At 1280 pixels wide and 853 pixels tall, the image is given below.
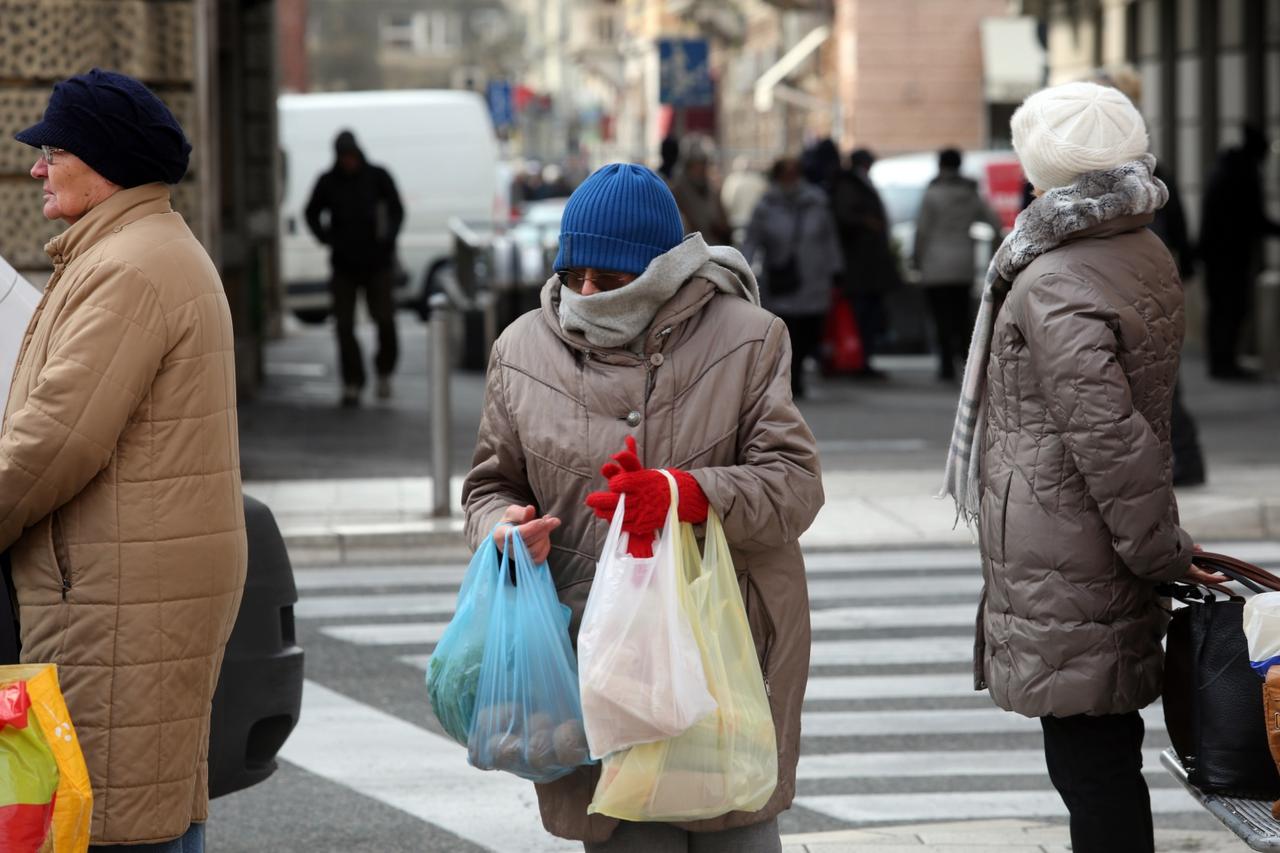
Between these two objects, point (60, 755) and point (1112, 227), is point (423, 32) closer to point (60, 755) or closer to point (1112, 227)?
point (1112, 227)

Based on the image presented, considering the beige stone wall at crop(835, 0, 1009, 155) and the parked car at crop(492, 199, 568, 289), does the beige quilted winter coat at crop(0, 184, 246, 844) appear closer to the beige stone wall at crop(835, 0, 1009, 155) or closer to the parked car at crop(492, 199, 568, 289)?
the parked car at crop(492, 199, 568, 289)

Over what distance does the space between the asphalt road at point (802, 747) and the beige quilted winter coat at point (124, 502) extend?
204 cm

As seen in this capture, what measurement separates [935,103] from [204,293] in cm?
3965

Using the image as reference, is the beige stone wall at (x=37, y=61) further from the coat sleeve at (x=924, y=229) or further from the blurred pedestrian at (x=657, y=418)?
the coat sleeve at (x=924, y=229)

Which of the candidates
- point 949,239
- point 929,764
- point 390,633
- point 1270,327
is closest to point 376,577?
point 390,633

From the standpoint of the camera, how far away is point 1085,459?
434 centimetres

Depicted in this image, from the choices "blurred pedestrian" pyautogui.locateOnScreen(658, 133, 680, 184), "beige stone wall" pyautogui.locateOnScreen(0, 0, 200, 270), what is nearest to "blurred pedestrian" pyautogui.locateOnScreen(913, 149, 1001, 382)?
"blurred pedestrian" pyautogui.locateOnScreen(658, 133, 680, 184)

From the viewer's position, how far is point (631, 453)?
3.80 meters

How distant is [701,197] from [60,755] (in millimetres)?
13470

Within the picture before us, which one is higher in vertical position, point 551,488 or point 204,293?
point 204,293

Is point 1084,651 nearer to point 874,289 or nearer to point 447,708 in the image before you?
point 447,708

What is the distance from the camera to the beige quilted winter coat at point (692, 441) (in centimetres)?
393

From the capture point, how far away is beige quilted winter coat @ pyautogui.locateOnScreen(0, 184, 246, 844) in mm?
3836

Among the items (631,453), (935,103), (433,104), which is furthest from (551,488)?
(935,103)
